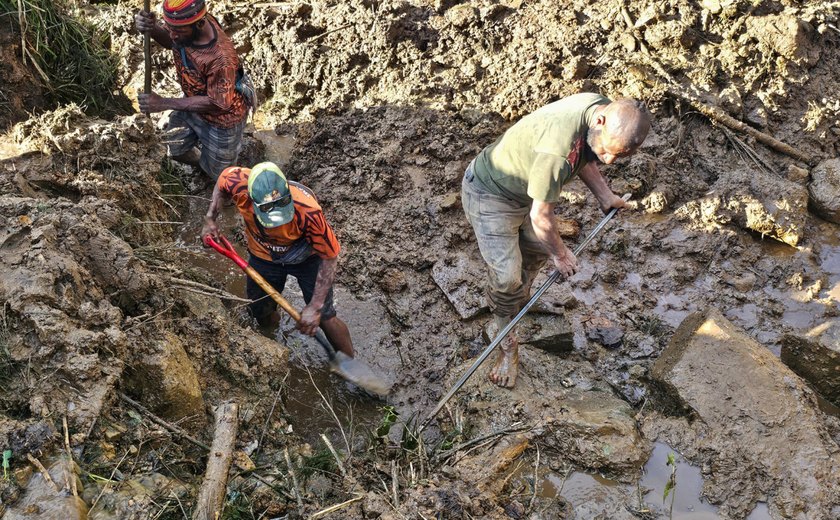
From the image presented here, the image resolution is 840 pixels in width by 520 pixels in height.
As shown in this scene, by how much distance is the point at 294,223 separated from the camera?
143 inches

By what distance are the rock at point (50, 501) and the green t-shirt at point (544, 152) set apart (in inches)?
97.2

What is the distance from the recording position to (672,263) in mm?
4949

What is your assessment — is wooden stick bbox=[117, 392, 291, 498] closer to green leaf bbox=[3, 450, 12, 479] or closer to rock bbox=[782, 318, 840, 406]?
green leaf bbox=[3, 450, 12, 479]

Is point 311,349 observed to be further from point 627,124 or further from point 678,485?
point 627,124

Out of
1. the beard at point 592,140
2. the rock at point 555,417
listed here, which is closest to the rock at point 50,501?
the rock at point 555,417

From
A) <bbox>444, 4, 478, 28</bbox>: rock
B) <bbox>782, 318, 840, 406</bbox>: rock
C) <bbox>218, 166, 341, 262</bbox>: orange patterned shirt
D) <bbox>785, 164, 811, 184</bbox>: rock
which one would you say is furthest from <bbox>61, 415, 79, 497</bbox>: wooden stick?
<bbox>785, 164, 811, 184</bbox>: rock

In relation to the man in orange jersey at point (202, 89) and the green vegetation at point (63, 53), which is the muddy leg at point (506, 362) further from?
the green vegetation at point (63, 53)

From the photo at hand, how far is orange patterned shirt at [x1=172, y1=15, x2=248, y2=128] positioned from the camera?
4.58 m

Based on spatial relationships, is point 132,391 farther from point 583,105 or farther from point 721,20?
point 721,20

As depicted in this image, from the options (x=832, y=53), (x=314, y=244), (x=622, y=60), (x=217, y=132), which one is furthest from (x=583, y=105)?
(x=832, y=53)

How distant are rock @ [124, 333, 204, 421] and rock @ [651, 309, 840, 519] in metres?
2.75

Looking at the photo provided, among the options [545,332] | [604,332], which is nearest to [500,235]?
[545,332]

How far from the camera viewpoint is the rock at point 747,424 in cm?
342

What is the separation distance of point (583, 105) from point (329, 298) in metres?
1.92
